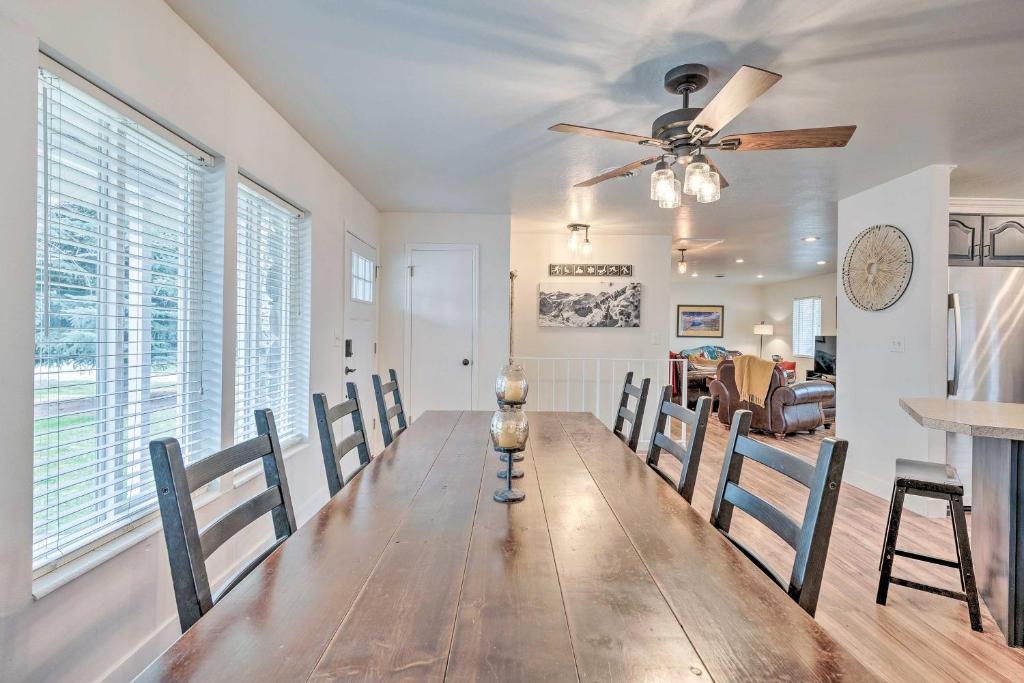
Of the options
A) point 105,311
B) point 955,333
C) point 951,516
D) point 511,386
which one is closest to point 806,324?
point 955,333

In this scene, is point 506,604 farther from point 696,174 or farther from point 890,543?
point 890,543

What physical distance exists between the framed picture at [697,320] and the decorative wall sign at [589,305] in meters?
5.63

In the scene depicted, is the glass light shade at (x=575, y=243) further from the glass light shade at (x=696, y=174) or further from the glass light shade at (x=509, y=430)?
the glass light shade at (x=509, y=430)

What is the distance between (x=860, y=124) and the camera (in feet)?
8.50

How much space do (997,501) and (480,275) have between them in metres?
3.66

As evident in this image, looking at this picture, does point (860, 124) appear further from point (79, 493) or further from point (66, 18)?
point (79, 493)

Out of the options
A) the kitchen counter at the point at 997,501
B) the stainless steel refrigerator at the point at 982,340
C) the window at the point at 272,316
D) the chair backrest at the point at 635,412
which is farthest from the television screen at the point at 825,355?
Result: the window at the point at 272,316

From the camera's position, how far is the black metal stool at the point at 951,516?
2088mm

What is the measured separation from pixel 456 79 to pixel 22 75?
4.58 feet

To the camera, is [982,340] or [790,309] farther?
[790,309]

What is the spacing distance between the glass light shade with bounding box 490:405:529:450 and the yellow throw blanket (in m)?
5.22

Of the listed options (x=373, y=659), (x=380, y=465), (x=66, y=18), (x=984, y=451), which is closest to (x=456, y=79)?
(x=66, y=18)

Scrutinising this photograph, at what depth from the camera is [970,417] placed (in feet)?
6.52

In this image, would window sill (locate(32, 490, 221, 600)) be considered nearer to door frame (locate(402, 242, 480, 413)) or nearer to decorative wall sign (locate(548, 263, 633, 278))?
door frame (locate(402, 242, 480, 413))
